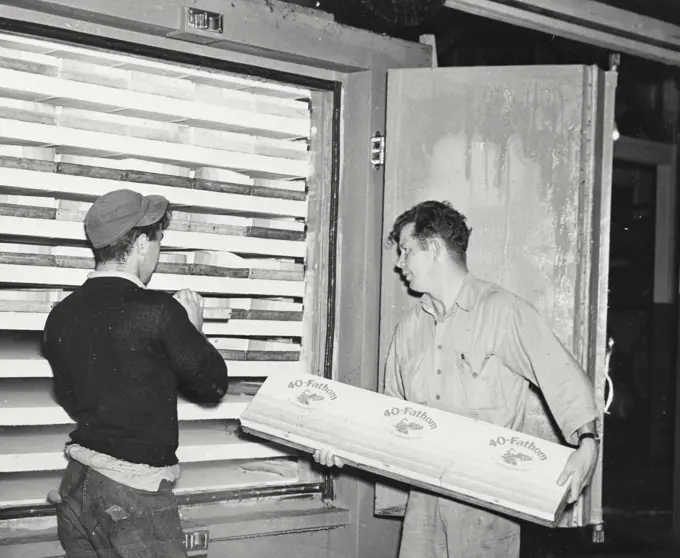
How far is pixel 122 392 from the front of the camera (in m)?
2.73

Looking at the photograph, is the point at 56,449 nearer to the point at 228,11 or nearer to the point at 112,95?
the point at 112,95

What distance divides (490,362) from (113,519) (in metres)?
1.43

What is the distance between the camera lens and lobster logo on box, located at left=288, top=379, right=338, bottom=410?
3299 millimetres

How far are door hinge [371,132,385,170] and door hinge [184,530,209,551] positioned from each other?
5.78ft

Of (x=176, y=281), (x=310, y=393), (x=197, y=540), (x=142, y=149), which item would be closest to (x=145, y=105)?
(x=142, y=149)

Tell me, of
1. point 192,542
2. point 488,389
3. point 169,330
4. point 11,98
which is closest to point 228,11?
point 11,98

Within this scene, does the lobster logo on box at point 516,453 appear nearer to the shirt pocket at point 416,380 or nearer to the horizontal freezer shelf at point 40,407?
the shirt pocket at point 416,380

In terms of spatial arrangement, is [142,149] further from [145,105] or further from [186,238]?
[186,238]

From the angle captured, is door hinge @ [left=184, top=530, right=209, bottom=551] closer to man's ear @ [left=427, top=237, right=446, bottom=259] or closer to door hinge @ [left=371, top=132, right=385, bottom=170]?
man's ear @ [left=427, top=237, right=446, bottom=259]

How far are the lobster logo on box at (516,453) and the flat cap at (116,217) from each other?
4.62 ft

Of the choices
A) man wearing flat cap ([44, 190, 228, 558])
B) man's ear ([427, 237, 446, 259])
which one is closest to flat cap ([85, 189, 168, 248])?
man wearing flat cap ([44, 190, 228, 558])

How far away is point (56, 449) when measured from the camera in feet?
11.0

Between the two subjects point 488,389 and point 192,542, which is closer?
point 488,389

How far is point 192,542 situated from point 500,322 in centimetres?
153
